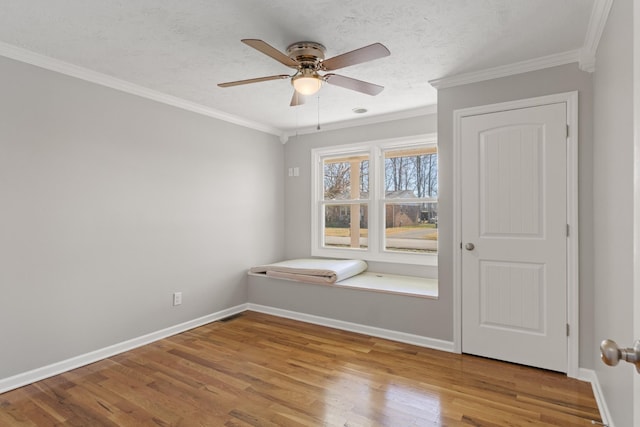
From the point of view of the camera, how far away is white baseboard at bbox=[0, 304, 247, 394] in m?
2.49

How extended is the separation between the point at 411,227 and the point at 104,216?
10.3ft

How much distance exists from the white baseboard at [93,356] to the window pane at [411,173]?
256 centimetres

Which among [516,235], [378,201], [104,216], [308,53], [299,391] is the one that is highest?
[308,53]

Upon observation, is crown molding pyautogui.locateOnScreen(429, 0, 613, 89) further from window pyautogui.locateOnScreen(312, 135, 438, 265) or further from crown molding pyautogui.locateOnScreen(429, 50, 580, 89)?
window pyautogui.locateOnScreen(312, 135, 438, 265)

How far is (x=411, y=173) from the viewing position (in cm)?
423

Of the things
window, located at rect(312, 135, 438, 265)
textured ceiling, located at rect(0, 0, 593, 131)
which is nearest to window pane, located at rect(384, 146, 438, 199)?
window, located at rect(312, 135, 438, 265)

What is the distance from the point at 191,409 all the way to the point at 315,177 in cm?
323

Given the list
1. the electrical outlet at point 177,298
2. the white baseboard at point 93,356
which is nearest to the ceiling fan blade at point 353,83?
the electrical outlet at point 177,298

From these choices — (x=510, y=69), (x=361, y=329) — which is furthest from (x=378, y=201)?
(x=510, y=69)

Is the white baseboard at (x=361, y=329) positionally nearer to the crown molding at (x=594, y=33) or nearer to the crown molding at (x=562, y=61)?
the crown molding at (x=562, y=61)

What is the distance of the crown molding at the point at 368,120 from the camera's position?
13.0 ft

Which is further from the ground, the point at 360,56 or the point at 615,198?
the point at 360,56

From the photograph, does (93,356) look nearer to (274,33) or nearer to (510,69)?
(274,33)

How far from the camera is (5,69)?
8.10 ft
